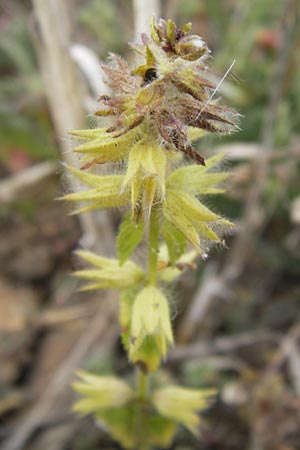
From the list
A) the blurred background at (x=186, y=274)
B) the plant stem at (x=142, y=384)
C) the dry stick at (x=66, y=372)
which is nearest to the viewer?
the plant stem at (x=142, y=384)

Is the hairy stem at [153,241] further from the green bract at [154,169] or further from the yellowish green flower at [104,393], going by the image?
the yellowish green flower at [104,393]

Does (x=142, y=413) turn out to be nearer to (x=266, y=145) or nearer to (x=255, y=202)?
(x=255, y=202)

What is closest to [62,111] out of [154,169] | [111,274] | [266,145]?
[266,145]

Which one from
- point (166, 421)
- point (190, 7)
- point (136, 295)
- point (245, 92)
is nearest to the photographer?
point (136, 295)

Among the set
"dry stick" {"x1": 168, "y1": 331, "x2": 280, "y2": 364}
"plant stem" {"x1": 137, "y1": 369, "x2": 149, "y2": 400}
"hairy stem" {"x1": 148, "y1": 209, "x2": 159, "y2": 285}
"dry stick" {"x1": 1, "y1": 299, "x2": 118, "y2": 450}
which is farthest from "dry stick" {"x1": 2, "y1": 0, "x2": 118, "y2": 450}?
"hairy stem" {"x1": 148, "y1": 209, "x2": 159, "y2": 285}

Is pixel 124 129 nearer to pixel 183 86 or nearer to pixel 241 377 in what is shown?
pixel 183 86

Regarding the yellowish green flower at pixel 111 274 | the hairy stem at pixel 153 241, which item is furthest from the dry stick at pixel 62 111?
the hairy stem at pixel 153 241

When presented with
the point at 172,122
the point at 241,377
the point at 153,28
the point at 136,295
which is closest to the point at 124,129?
the point at 172,122

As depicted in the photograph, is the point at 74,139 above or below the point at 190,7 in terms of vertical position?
above
